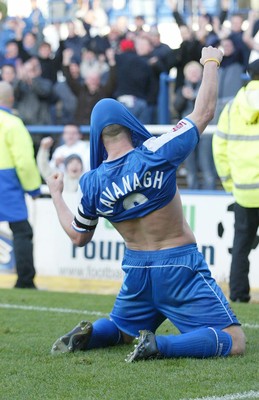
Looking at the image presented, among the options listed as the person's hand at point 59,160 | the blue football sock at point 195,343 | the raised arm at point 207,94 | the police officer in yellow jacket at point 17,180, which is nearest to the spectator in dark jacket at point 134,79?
the person's hand at point 59,160

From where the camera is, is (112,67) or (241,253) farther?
(112,67)

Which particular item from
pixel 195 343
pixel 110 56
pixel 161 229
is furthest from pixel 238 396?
pixel 110 56

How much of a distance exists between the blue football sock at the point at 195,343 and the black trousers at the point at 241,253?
365 centimetres

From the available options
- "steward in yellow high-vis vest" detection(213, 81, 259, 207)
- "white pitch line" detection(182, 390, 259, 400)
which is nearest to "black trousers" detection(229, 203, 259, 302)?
"steward in yellow high-vis vest" detection(213, 81, 259, 207)

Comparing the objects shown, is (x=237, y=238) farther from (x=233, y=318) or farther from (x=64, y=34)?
(x=64, y=34)

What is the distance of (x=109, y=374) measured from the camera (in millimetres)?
5445

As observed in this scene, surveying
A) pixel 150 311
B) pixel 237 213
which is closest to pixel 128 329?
pixel 150 311

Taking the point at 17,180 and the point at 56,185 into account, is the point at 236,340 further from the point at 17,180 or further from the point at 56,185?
the point at 17,180

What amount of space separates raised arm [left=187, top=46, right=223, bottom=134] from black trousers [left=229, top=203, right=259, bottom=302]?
3724mm

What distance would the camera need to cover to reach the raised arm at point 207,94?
18.9ft

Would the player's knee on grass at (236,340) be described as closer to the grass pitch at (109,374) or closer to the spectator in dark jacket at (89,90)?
the grass pitch at (109,374)

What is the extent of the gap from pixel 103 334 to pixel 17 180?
5.12 m

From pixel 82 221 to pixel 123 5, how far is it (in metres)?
17.8

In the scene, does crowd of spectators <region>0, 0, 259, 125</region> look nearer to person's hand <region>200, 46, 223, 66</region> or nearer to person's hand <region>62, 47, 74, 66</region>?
person's hand <region>62, 47, 74, 66</region>
